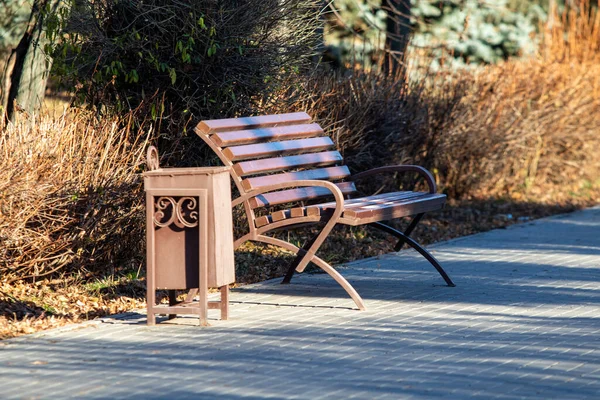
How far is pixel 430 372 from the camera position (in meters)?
4.75

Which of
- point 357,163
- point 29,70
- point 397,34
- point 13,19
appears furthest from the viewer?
point 397,34

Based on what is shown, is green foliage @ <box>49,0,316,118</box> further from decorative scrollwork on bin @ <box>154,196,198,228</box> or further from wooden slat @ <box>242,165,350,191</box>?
decorative scrollwork on bin @ <box>154,196,198,228</box>

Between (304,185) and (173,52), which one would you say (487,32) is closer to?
(173,52)

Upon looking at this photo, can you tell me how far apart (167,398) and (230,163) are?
7.67ft

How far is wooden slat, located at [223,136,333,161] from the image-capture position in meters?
6.52

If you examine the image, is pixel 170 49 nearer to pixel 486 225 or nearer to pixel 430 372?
pixel 430 372

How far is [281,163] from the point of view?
6.89m

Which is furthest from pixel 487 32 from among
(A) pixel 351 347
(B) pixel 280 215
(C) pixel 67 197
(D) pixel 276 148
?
(A) pixel 351 347

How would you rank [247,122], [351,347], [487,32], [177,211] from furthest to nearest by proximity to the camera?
[487,32] → [247,122] → [177,211] → [351,347]

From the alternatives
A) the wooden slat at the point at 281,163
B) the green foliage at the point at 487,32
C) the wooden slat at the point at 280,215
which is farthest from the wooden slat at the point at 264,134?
the green foliage at the point at 487,32

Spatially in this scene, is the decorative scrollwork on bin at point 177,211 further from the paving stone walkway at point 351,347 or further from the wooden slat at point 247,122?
the wooden slat at point 247,122

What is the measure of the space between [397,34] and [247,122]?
17.2ft

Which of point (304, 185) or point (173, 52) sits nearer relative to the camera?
point (304, 185)

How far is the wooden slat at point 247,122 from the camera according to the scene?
6.48m
